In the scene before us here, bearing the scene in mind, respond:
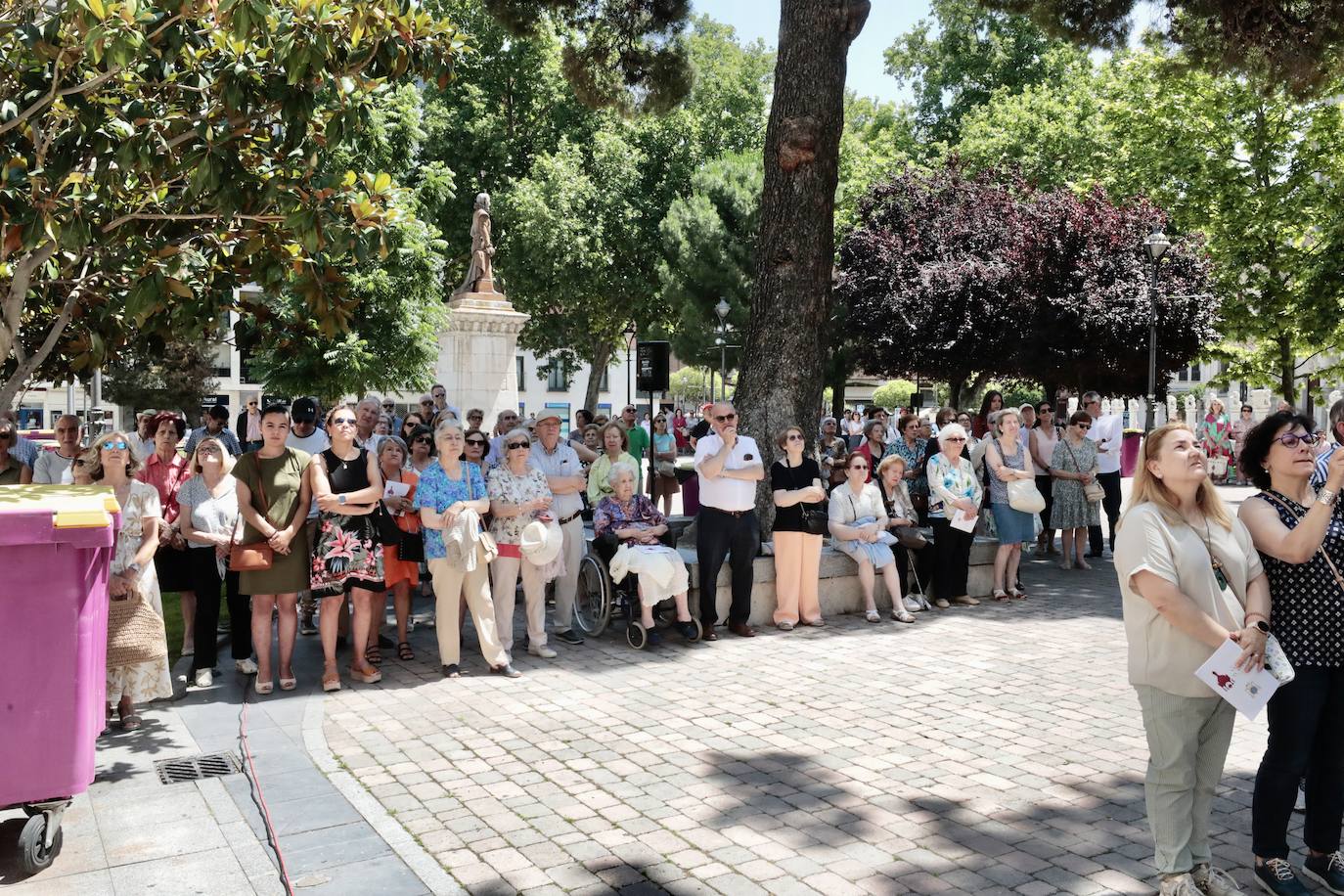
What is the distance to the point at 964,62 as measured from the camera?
4450 centimetres

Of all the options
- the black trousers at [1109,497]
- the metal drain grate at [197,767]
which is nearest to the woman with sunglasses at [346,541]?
the metal drain grate at [197,767]

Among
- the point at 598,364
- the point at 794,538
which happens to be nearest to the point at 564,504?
the point at 794,538

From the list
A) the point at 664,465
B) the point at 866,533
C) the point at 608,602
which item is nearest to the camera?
the point at 608,602

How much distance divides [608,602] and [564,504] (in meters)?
0.95

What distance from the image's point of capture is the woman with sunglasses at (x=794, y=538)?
966 centimetres

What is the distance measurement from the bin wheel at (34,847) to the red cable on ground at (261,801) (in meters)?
0.85

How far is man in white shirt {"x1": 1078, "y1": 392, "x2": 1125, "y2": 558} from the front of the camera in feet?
45.3

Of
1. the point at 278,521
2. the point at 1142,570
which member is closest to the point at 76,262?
the point at 278,521

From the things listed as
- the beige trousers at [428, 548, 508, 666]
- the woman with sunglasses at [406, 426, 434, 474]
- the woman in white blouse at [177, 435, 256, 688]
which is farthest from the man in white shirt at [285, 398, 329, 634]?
the beige trousers at [428, 548, 508, 666]

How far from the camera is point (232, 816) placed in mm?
5285

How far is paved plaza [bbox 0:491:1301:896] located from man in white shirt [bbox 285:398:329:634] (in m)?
1.06

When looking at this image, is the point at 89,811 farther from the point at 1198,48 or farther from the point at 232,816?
the point at 1198,48

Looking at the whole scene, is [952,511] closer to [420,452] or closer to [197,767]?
[420,452]

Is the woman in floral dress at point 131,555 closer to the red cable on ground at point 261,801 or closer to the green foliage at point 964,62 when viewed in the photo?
the red cable on ground at point 261,801
